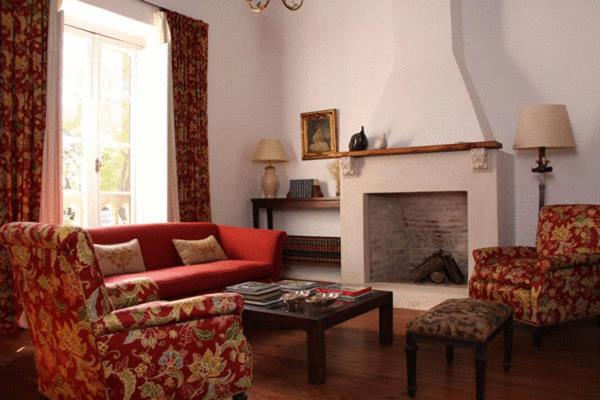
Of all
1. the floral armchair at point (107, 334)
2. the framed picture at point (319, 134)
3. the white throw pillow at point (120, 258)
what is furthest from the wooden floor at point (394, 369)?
the framed picture at point (319, 134)

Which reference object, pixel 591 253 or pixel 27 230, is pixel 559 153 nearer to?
pixel 591 253

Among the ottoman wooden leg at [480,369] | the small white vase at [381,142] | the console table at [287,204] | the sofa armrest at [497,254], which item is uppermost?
the small white vase at [381,142]

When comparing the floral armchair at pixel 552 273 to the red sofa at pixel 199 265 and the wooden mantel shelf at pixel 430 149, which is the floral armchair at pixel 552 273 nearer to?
the wooden mantel shelf at pixel 430 149

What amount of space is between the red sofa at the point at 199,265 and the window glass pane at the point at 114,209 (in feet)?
2.53

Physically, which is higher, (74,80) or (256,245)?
(74,80)

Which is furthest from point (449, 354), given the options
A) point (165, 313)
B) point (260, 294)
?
point (165, 313)

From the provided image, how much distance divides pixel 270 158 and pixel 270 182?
34 centimetres

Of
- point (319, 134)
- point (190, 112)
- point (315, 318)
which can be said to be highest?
point (190, 112)

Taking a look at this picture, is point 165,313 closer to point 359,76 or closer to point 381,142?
point 381,142

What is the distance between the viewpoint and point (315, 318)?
273 centimetres

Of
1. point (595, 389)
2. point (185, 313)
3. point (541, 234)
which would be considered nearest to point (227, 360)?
point (185, 313)

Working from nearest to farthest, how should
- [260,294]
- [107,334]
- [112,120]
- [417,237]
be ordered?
[107,334] < [260,294] < [112,120] < [417,237]

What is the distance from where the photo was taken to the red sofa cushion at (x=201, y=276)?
363 cm

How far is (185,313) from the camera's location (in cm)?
212
